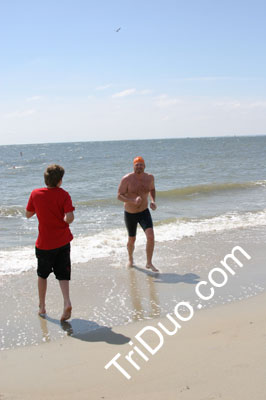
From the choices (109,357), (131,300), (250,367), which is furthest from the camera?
(131,300)

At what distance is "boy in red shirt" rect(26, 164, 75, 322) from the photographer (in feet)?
13.3

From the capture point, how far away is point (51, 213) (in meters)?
4.11

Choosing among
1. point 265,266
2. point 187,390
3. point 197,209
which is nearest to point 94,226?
point 197,209

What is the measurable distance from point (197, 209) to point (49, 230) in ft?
27.5

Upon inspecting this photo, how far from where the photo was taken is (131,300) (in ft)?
15.7

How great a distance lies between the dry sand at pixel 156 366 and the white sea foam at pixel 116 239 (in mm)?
2651

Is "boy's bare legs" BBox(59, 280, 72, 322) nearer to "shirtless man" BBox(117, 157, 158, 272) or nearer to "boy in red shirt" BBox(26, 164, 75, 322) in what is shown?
"boy in red shirt" BBox(26, 164, 75, 322)

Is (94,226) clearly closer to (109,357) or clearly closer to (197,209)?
(197,209)

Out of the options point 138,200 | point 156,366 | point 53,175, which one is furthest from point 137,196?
point 156,366

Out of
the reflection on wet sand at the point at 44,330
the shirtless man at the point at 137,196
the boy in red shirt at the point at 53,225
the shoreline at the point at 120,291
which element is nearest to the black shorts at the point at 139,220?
the shirtless man at the point at 137,196

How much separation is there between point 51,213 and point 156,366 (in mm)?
1771

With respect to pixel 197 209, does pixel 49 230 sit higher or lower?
higher

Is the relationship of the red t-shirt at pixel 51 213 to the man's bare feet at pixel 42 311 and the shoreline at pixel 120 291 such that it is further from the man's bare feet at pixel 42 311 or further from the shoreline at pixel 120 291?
the shoreline at pixel 120 291

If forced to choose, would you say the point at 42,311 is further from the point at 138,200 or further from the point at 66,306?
the point at 138,200
